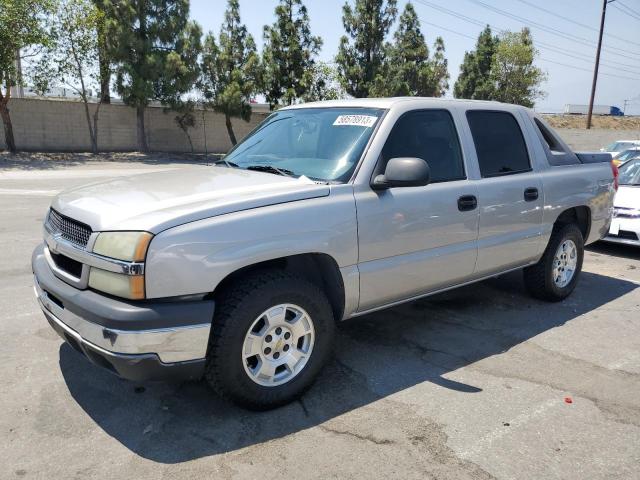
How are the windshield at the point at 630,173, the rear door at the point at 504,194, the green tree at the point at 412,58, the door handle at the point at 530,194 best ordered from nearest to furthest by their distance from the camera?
1. the rear door at the point at 504,194
2. the door handle at the point at 530,194
3. the windshield at the point at 630,173
4. the green tree at the point at 412,58

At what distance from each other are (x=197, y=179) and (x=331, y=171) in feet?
3.04

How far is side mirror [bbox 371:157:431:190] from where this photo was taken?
134 inches

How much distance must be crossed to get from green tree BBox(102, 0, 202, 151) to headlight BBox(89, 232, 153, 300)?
24.6m

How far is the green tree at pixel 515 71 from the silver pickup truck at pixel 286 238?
4243 centimetres

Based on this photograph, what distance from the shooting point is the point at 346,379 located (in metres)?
3.73

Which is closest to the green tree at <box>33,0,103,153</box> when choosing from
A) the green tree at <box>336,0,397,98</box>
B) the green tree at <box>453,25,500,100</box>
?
the green tree at <box>336,0,397,98</box>

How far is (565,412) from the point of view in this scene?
340 cm

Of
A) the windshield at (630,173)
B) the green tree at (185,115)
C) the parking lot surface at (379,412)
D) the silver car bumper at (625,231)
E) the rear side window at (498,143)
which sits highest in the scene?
the green tree at (185,115)

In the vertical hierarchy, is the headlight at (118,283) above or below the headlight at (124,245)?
below

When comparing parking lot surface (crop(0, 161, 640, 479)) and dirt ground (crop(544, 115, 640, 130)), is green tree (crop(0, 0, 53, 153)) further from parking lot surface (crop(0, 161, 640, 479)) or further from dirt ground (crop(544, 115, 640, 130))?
dirt ground (crop(544, 115, 640, 130))

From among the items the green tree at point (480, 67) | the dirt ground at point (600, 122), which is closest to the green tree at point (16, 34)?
the green tree at point (480, 67)

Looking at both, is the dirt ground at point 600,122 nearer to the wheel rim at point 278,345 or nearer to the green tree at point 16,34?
the green tree at point 16,34

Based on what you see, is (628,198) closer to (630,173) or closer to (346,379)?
(630,173)

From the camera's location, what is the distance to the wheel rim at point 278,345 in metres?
3.12
